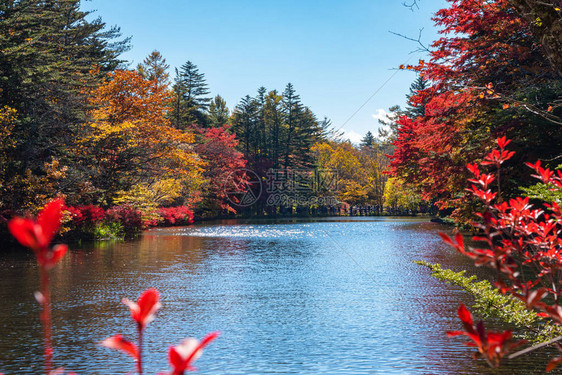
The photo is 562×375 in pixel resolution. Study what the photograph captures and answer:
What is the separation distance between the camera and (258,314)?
25.2 ft

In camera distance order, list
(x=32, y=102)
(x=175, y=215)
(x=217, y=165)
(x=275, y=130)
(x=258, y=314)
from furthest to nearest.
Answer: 1. (x=275, y=130)
2. (x=217, y=165)
3. (x=175, y=215)
4. (x=32, y=102)
5. (x=258, y=314)

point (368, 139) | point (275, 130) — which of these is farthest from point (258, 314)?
point (368, 139)

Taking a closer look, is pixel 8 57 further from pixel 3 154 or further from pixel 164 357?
pixel 164 357

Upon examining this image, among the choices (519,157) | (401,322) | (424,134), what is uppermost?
(424,134)

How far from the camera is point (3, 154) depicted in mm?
17516

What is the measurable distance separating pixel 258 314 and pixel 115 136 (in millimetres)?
20840

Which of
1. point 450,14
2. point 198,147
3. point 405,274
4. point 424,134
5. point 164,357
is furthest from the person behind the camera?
point 198,147

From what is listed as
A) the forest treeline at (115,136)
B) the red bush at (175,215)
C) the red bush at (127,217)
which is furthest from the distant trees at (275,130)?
the red bush at (127,217)

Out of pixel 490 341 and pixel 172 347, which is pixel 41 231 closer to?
pixel 172 347

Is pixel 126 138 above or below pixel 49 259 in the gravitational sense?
above

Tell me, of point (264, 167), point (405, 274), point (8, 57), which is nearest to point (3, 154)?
point (8, 57)

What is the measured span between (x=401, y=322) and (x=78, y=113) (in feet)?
64.7

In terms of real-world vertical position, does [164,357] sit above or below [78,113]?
below

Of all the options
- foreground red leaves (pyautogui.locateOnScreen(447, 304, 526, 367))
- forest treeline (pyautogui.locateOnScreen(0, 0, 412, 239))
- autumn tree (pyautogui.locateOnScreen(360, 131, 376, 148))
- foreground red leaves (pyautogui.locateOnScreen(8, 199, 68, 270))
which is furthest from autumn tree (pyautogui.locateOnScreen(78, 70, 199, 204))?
autumn tree (pyautogui.locateOnScreen(360, 131, 376, 148))
